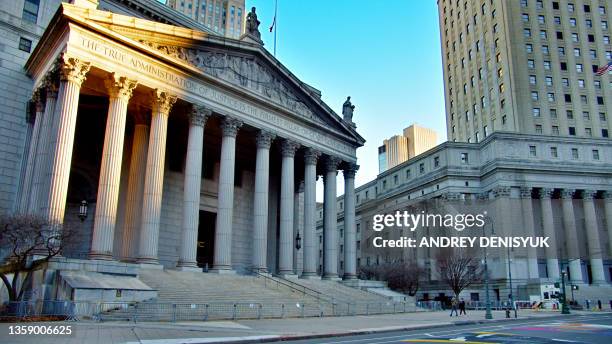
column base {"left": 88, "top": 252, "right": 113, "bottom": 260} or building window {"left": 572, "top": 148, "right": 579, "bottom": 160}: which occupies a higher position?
building window {"left": 572, "top": 148, "right": 579, "bottom": 160}

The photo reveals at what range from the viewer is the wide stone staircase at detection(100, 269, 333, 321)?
75.6ft

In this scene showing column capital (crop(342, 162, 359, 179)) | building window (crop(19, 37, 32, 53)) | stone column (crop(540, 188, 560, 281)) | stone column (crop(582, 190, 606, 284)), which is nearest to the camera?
building window (crop(19, 37, 32, 53))

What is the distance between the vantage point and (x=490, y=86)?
85.3 metres

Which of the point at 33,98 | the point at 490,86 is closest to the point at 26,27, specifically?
the point at 33,98

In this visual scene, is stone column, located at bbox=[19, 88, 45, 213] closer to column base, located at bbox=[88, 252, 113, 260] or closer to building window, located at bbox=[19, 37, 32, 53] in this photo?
column base, located at bbox=[88, 252, 113, 260]

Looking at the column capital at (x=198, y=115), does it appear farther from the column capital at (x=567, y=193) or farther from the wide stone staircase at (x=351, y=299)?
the column capital at (x=567, y=193)

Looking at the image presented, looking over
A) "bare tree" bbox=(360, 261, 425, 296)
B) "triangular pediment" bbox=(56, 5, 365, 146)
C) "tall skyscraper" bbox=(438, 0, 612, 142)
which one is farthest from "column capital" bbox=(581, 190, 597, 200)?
"triangular pediment" bbox=(56, 5, 365, 146)

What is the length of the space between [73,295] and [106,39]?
15698 millimetres

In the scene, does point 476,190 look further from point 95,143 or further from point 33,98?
point 33,98

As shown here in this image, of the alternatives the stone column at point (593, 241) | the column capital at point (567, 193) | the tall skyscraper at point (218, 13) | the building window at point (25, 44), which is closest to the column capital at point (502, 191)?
the column capital at point (567, 193)

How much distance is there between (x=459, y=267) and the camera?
60.2 metres

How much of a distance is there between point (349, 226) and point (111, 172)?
24179 mm

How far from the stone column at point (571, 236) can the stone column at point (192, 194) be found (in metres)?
54.3

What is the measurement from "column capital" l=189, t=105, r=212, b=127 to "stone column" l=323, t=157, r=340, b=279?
1462 cm
